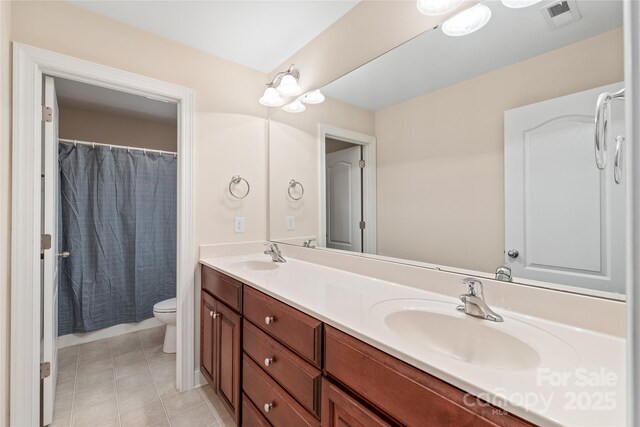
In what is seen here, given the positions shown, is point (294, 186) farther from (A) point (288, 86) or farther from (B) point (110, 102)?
(B) point (110, 102)

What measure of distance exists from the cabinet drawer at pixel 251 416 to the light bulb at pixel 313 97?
5.66 feet

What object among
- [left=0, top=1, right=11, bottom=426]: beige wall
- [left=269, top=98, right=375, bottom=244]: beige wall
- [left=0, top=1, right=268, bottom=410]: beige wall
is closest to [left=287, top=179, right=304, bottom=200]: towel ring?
[left=269, top=98, right=375, bottom=244]: beige wall

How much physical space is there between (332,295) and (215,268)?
0.87 meters

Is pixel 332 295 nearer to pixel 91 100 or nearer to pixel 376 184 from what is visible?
pixel 376 184

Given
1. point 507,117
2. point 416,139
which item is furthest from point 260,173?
point 507,117

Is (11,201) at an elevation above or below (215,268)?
above

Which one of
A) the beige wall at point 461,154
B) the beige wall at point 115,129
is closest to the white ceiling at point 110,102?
the beige wall at point 115,129

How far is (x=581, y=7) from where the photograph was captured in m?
0.85

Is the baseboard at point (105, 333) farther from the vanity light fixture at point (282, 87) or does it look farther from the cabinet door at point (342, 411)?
the cabinet door at point (342, 411)

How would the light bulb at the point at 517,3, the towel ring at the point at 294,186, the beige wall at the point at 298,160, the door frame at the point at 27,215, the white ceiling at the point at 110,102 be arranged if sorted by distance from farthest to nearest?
the white ceiling at the point at 110,102 < the towel ring at the point at 294,186 < the beige wall at the point at 298,160 < the door frame at the point at 27,215 < the light bulb at the point at 517,3

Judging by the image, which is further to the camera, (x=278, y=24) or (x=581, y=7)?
(x=278, y=24)

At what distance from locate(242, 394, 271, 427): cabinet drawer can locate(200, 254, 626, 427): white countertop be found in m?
0.56

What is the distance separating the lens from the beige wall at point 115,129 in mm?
2820

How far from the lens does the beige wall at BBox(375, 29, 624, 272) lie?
0.86 m
